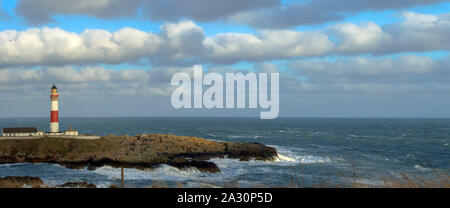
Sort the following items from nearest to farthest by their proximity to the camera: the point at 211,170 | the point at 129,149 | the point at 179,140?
the point at 211,170, the point at 129,149, the point at 179,140

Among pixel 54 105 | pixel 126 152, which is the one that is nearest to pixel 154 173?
pixel 126 152

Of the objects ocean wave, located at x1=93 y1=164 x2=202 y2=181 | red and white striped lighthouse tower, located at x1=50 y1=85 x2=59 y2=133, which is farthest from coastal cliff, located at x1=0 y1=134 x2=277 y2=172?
red and white striped lighthouse tower, located at x1=50 y1=85 x2=59 y2=133

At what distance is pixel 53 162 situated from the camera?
3569 centimetres

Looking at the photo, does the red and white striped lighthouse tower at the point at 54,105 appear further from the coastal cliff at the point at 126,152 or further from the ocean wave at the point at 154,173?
the ocean wave at the point at 154,173

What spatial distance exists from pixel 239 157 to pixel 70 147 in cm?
1802

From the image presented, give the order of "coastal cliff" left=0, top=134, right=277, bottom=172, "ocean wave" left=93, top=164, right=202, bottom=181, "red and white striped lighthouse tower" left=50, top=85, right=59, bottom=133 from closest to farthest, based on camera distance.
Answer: "ocean wave" left=93, top=164, right=202, bottom=181
"coastal cliff" left=0, top=134, right=277, bottom=172
"red and white striped lighthouse tower" left=50, top=85, right=59, bottom=133

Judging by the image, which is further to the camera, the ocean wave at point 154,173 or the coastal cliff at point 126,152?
the coastal cliff at point 126,152

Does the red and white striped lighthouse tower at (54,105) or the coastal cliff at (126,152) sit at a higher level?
the red and white striped lighthouse tower at (54,105)

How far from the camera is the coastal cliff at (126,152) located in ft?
115

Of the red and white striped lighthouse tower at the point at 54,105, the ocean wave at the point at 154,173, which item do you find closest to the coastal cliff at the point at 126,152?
the ocean wave at the point at 154,173

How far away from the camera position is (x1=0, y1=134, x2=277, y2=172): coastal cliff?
35031 mm

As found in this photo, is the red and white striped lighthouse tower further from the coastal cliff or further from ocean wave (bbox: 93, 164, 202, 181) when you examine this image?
ocean wave (bbox: 93, 164, 202, 181)
